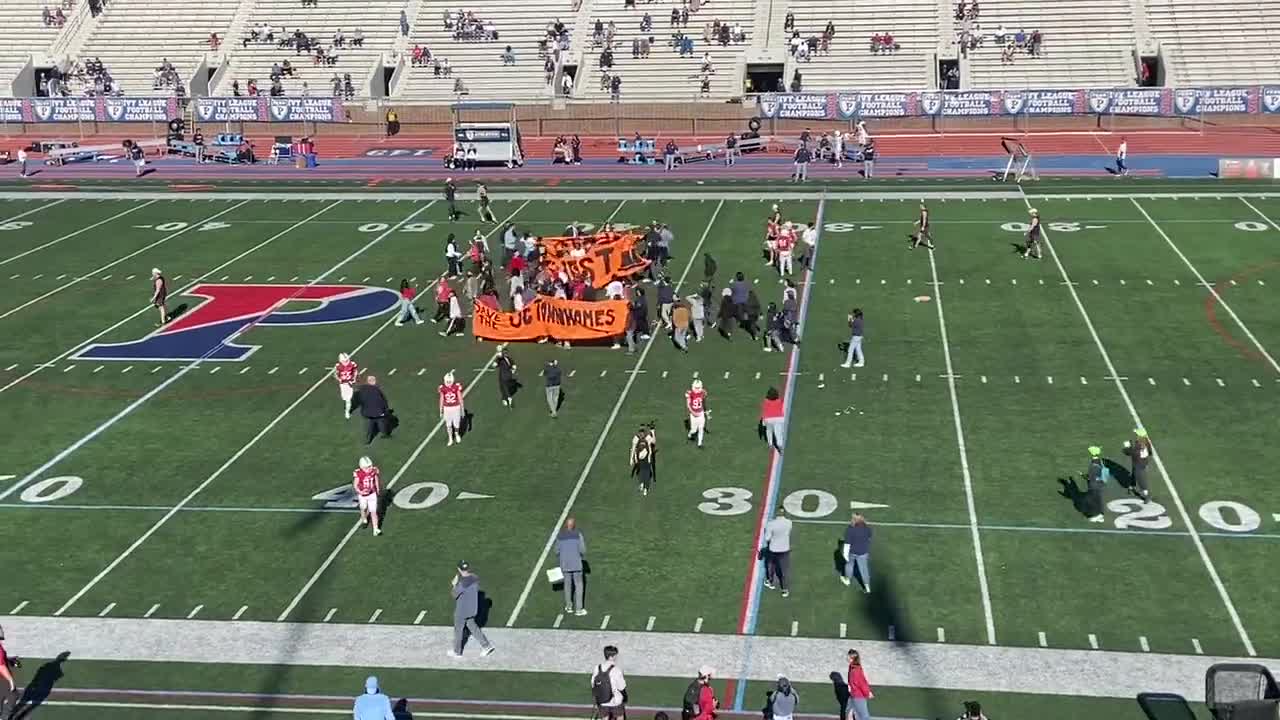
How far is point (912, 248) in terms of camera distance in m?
43.2

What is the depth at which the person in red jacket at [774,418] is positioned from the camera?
26516mm

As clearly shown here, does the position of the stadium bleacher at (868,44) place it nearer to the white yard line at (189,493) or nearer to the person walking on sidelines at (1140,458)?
the white yard line at (189,493)

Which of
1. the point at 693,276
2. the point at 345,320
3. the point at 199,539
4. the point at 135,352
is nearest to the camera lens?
the point at 199,539

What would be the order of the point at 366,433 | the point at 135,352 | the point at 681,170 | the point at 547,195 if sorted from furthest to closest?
the point at 681,170 → the point at 547,195 → the point at 135,352 → the point at 366,433

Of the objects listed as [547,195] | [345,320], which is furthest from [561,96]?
[345,320]

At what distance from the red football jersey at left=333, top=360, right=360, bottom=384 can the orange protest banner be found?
29.0ft

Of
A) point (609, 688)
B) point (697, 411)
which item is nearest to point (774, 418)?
point (697, 411)

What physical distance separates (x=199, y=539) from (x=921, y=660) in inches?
454

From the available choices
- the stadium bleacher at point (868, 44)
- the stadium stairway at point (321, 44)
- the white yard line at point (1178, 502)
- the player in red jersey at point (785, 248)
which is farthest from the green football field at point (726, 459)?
the stadium stairway at point (321, 44)

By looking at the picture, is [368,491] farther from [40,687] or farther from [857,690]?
[857,690]

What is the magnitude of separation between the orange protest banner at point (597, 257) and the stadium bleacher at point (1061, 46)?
37794 millimetres

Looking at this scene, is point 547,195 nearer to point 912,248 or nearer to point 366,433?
point 912,248

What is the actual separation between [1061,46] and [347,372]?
53.6 metres

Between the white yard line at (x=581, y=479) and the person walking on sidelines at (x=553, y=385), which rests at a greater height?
the person walking on sidelines at (x=553, y=385)
